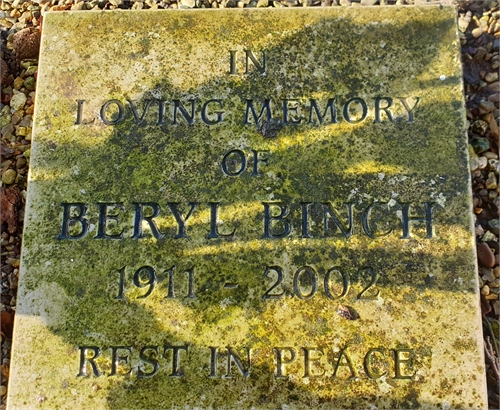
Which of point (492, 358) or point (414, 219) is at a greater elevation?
point (414, 219)

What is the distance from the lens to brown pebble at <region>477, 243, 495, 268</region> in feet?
9.71

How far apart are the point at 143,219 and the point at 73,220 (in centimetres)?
40

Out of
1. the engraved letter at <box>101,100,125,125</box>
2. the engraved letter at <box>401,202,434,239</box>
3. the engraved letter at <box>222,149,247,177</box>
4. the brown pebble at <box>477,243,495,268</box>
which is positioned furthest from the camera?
the brown pebble at <box>477,243,495,268</box>

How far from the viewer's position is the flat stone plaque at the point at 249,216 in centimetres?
246

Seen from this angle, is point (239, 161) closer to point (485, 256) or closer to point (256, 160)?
point (256, 160)

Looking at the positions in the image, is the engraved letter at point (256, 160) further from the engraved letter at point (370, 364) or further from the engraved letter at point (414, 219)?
the engraved letter at point (370, 364)

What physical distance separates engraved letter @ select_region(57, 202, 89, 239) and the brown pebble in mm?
2413

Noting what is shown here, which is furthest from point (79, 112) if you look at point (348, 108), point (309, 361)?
point (309, 361)

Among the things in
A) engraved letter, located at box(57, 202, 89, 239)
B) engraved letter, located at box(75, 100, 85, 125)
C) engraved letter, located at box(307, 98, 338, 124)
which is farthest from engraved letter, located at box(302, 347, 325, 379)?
engraved letter, located at box(75, 100, 85, 125)

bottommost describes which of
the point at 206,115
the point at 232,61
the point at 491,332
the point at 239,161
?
the point at 491,332

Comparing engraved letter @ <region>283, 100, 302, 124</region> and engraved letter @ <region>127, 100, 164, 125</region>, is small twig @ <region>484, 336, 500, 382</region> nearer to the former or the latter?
engraved letter @ <region>283, 100, 302, 124</region>

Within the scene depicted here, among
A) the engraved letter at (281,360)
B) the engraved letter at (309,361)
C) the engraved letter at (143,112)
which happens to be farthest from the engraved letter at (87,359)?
the engraved letter at (143,112)

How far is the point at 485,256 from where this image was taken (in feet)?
9.74

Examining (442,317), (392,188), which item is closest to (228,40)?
(392,188)
